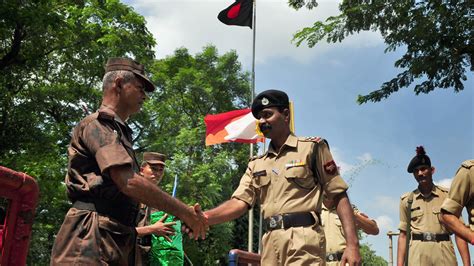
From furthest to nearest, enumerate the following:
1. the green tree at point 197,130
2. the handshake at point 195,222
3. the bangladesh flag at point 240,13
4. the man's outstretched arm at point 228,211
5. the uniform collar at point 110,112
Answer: the green tree at point 197,130 < the bangladesh flag at point 240,13 < the man's outstretched arm at point 228,211 < the handshake at point 195,222 < the uniform collar at point 110,112

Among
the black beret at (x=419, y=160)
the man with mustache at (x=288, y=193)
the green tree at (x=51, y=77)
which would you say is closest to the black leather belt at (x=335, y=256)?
the black beret at (x=419, y=160)

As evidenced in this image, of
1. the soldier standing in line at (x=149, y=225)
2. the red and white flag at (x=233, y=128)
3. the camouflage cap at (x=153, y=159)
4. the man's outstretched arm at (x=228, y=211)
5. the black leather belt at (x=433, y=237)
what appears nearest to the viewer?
the man's outstretched arm at (x=228, y=211)

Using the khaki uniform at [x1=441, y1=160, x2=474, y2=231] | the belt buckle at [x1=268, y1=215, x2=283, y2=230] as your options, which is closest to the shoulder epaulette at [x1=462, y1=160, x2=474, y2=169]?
the khaki uniform at [x1=441, y1=160, x2=474, y2=231]

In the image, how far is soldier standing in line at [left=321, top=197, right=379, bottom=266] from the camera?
6.55 meters

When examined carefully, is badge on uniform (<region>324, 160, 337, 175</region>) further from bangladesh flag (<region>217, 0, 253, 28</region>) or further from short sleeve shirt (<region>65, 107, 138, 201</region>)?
bangladesh flag (<region>217, 0, 253, 28</region>)

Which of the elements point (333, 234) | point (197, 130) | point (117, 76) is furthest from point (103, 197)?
point (197, 130)

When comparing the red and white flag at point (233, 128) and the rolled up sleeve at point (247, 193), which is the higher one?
the red and white flag at point (233, 128)

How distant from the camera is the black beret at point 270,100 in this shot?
449 cm

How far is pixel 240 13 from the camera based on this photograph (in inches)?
806

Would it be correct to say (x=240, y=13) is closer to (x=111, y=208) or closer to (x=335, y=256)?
(x=335, y=256)

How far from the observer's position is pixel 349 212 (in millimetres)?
4117

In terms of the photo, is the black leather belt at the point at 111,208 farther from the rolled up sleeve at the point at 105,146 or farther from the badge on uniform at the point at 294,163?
the badge on uniform at the point at 294,163

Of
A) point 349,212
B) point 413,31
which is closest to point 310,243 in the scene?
point 349,212

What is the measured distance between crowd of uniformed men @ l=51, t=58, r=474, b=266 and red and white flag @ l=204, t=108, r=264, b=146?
8.18 meters
